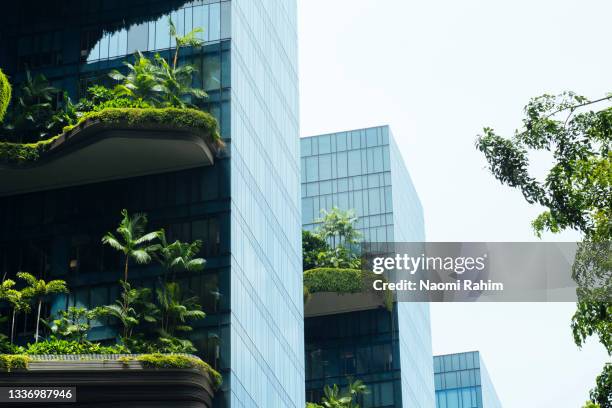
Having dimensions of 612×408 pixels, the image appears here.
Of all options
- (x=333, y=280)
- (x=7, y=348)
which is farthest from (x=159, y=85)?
(x=333, y=280)

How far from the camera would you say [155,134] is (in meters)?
64.8

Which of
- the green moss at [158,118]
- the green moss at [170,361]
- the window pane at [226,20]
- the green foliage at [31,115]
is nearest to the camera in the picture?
the green moss at [170,361]

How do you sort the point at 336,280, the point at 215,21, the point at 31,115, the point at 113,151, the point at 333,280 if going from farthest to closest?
the point at 336,280
the point at 333,280
the point at 215,21
the point at 31,115
the point at 113,151

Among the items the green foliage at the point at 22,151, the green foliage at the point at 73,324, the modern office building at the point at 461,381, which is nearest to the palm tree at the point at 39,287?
the green foliage at the point at 73,324

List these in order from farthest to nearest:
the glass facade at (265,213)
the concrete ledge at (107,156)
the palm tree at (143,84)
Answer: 1. the palm tree at (143,84)
2. the glass facade at (265,213)
3. the concrete ledge at (107,156)

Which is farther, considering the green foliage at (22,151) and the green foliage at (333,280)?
the green foliage at (333,280)

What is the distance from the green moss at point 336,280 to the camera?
92875mm

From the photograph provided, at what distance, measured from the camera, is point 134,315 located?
63562 mm

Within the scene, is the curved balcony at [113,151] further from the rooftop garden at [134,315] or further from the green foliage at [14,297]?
the green foliage at [14,297]

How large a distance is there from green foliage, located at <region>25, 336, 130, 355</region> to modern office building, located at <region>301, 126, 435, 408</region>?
145 ft

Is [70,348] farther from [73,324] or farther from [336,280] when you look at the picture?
[336,280]

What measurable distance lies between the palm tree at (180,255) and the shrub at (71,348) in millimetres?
5049

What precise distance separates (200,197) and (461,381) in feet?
281

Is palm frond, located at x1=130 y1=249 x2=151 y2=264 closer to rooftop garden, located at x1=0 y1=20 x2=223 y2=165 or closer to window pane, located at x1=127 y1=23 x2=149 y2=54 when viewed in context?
rooftop garden, located at x1=0 y1=20 x2=223 y2=165
